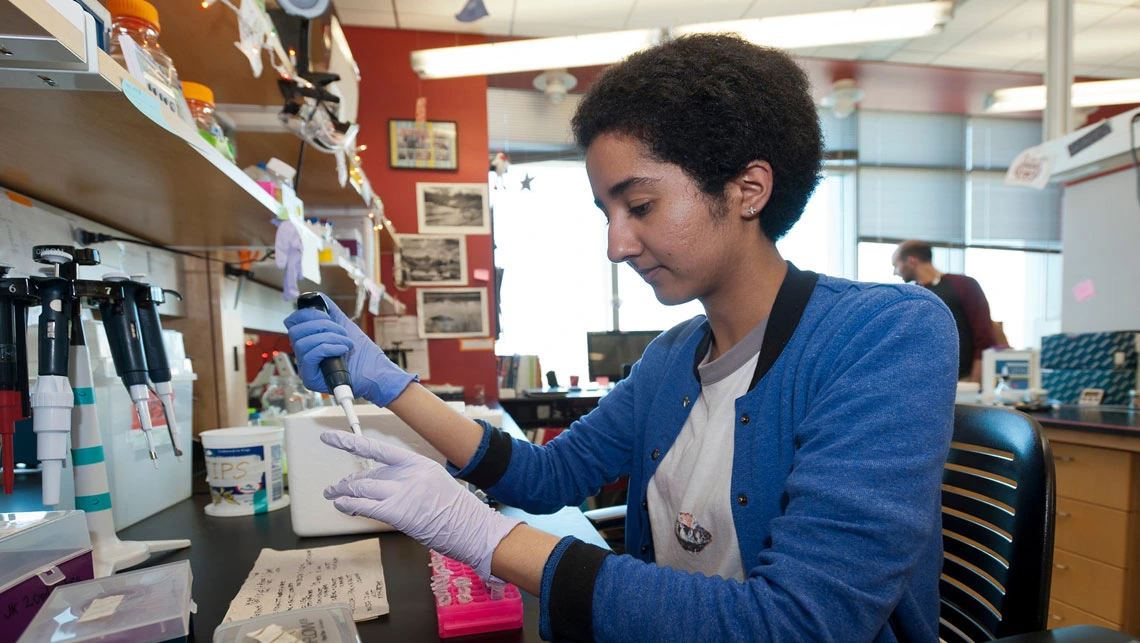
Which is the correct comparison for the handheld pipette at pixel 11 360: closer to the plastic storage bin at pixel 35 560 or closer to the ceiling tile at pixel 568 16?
the plastic storage bin at pixel 35 560

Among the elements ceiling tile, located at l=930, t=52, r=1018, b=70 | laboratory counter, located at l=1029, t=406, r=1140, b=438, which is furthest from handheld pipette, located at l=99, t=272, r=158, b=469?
ceiling tile, located at l=930, t=52, r=1018, b=70

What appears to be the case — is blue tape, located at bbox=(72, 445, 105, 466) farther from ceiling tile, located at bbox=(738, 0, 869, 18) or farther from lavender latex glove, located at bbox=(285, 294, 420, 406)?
ceiling tile, located at bbox=(738, 0, 869, 18)

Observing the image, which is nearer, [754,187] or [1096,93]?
[754,187]

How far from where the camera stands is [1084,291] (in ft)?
8.89

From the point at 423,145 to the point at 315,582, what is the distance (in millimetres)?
3261

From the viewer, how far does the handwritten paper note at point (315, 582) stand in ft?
2.24

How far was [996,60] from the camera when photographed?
14.2 feet

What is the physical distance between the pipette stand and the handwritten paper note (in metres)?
0.19

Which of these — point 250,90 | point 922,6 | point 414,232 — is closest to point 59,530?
point 250,90

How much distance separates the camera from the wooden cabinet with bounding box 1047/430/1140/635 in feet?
5.80

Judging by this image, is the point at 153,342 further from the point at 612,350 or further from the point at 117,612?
the point at 612,350

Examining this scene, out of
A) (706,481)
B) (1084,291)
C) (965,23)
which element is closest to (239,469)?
(706,481)

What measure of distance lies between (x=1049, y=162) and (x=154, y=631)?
350 cm

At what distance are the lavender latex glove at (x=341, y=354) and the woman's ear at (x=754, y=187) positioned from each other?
1.99ft
